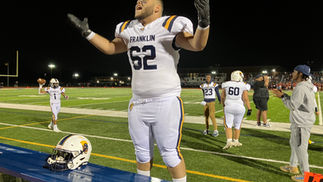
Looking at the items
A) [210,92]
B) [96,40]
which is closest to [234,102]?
[210,92]

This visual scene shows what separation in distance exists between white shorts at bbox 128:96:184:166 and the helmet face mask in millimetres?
917

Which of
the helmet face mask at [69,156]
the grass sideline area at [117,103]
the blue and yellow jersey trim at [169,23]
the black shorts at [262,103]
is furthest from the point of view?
the grass sideline area at [117,103]

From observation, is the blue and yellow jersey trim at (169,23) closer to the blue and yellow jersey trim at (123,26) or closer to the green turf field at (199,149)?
the blue and yellow jersey trim at (123,26)

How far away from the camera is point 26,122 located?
869cm

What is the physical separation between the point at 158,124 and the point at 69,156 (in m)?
1.28

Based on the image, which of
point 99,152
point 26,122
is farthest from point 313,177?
point 26,122

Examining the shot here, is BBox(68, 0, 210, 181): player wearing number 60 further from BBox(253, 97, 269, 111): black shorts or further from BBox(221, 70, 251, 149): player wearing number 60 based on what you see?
BBox(253, 97, 269, 111): black shorts

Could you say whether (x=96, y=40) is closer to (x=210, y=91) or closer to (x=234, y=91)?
(x=234, y=91)

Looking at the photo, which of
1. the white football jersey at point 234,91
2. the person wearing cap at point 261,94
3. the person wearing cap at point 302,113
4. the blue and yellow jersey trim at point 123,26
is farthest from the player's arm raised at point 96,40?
the person wearing cap at point 261,94

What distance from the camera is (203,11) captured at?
1622 mm

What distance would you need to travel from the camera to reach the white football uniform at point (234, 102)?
5434mm

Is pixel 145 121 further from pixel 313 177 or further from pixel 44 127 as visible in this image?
pixel 44 127

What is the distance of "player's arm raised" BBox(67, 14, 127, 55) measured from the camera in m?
2.09

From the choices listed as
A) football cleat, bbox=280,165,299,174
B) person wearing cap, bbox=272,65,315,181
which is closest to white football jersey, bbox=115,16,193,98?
person wearing cap, bbox=272,65,315,181
